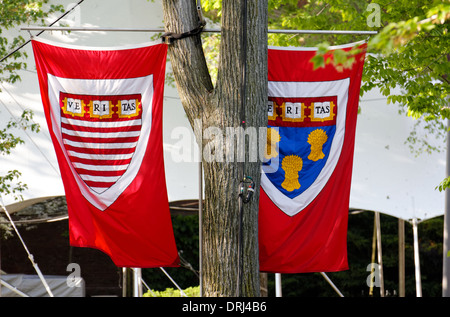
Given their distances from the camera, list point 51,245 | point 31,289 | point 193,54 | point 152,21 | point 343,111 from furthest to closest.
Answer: point 51,245, point 31,289, point 152,21, point 343,111, point 193,54

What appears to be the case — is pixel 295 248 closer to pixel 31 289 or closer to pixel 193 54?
pixel 193 54

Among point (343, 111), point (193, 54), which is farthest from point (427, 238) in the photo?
point (193, 54)

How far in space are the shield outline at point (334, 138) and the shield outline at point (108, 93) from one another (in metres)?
1.07

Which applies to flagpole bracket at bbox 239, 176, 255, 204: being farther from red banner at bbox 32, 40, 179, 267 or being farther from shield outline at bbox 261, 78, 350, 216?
red banner at bbox 32, 40, 179, 267

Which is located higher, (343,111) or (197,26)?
(197,26)

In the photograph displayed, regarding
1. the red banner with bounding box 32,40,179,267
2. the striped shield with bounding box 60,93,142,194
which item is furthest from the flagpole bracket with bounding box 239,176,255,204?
the striped shield with bounding box 60,93,142,194

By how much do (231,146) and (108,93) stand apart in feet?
3.96

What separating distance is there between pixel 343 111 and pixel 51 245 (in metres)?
10.6

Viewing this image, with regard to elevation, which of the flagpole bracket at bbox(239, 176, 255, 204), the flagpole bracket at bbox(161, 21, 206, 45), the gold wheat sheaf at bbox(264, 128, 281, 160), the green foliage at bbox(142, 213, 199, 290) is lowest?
the green foliage at bbox(142, 213, 199, 290)

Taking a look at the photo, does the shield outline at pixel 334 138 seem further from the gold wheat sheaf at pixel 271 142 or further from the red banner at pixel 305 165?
the gold wheat sheaf at pixel 271 142

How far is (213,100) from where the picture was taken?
4988mm

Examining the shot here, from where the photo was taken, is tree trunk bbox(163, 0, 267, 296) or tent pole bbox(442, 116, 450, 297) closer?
tree trunk bbox(163, 0, 267, 296)

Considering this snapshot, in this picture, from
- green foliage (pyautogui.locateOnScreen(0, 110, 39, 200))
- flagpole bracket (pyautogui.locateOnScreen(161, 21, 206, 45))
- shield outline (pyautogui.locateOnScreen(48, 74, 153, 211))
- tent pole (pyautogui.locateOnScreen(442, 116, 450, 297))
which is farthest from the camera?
tent pole (pyautogui.locateOnScreen(442, 116, 450, 297))

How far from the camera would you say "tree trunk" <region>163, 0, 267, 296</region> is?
4855 millimetres
